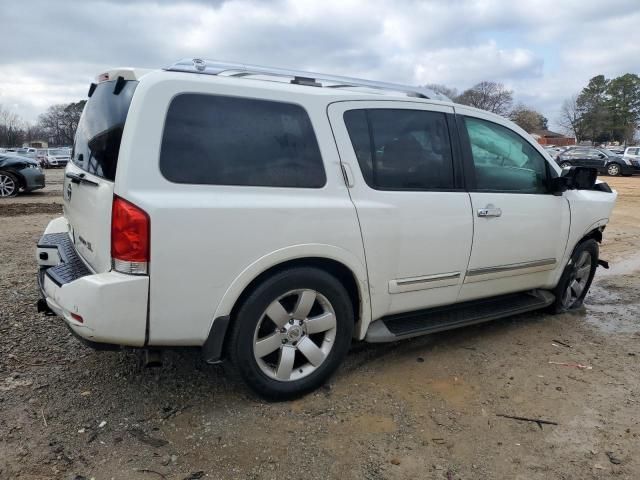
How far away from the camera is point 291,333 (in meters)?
2.95

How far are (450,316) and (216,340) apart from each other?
1.78 metres

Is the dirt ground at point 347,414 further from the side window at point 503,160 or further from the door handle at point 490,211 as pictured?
the side window at point 503,160

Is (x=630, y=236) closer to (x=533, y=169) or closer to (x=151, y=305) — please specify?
(x=533, y=169)

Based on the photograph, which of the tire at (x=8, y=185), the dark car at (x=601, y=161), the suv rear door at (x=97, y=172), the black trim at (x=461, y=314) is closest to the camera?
the suv rear door at (x=97, y=172)

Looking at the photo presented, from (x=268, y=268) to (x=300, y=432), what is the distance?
889 mm

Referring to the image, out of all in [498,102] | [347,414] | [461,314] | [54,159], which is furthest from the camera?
[498,102]

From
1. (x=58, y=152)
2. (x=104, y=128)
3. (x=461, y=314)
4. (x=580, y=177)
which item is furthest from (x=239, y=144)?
(x=58, y=152)

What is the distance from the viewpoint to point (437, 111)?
3598mm

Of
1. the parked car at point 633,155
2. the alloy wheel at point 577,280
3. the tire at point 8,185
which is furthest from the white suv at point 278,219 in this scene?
the parked car at point 633,155

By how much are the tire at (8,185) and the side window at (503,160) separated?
11759 mm

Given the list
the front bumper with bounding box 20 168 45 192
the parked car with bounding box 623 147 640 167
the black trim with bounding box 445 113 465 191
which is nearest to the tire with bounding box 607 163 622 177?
the parked car with bounding box 623 147 640 167

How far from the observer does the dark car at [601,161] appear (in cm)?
2672

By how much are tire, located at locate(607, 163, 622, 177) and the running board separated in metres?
26.6

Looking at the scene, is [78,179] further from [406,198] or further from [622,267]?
[622,267]
